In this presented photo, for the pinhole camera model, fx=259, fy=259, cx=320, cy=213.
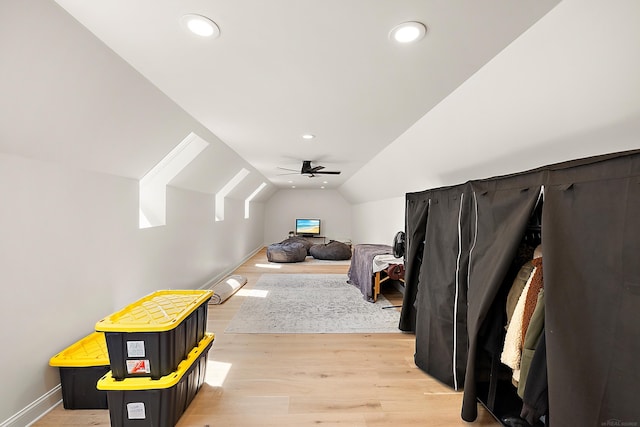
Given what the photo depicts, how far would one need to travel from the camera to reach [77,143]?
182 centimetres

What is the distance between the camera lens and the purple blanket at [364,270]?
12.9 feet

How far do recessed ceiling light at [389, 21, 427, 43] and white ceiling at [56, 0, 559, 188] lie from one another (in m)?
0.03

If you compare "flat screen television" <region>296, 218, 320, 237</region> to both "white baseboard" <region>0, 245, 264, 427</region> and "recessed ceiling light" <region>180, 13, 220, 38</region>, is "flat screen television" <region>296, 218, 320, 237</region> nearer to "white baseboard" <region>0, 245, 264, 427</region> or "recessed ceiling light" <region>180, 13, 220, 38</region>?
"white baseboard" <region>0, 245, 264, 427</region>

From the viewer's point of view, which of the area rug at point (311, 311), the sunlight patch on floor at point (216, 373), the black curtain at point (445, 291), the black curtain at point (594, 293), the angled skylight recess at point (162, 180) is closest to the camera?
the black curtain at point (594, 293)

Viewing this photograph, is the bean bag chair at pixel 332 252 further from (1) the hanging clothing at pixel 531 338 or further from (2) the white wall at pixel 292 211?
(1) the hanging clothing at pixel 531 338

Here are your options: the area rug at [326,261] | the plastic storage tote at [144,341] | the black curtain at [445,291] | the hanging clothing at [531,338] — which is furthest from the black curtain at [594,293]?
the area rug at [326,261]

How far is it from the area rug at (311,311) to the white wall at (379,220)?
150 centimetres

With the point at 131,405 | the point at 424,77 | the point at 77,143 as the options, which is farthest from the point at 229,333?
the point at 424,77

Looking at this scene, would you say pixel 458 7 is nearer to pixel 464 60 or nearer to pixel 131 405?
pixel 464 60


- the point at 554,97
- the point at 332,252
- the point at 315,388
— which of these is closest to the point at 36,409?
the point at 315,388

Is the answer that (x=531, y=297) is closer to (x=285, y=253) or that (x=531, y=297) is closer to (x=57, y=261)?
(x=57, y=261)

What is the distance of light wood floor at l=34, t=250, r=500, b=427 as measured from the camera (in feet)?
5.56

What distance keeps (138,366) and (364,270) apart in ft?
10.4

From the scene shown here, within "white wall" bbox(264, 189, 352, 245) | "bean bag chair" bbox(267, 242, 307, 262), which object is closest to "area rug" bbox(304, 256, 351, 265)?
"bean bag chair" bbox(267, 242, 307, 262)
